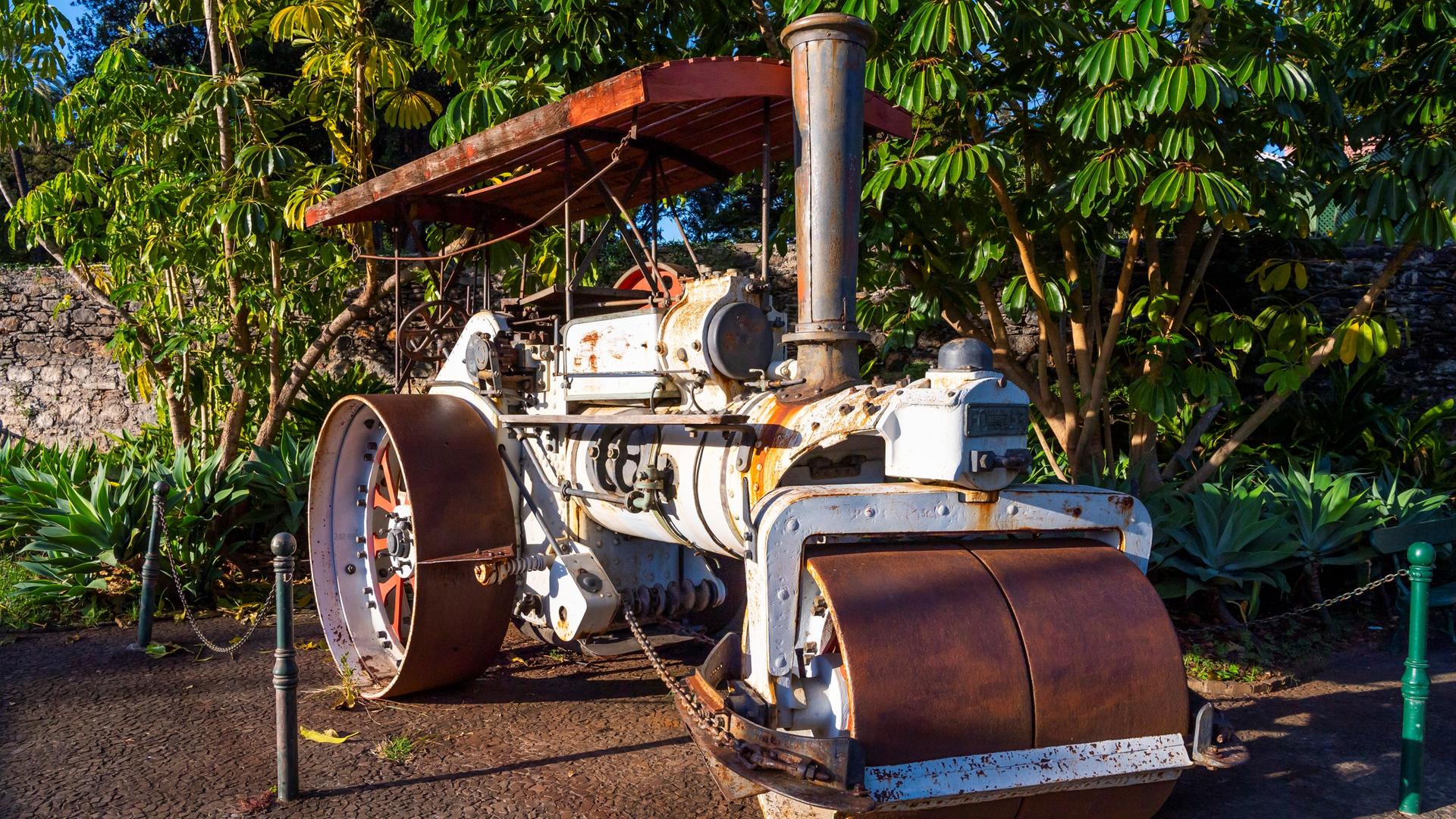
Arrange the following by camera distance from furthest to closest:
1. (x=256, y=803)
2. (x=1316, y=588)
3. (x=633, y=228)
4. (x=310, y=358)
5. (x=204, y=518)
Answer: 1. (x=310, y=358)
2. (x=204, y=518)
3. (x=1316, y=588)
4. (x=633, y=228)
5. (x=256, y=803)

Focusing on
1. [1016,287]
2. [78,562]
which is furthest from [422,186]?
[78,562]

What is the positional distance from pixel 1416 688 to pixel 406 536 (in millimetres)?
3588

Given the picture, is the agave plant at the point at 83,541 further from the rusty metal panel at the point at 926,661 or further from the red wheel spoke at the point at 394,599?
the rusty metal panel at the point at 926,661

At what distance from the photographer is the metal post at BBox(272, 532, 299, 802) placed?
3363 mm

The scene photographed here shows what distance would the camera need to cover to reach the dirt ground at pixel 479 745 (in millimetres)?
3336

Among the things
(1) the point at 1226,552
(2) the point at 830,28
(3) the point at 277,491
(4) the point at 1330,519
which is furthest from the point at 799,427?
(3) the point at 277,491

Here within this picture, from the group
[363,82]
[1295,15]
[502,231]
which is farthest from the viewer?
[363,82]

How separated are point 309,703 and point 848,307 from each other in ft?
8.98

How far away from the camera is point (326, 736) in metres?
3.94

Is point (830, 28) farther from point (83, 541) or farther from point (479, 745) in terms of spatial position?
point (83, 541)

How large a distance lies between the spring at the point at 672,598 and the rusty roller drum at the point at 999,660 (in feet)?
6.07

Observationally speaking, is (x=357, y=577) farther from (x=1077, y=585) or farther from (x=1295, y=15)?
(x=1295, y=15)

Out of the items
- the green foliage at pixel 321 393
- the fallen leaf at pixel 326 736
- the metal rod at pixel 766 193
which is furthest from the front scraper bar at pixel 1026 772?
the green foliage at pixel 321 393

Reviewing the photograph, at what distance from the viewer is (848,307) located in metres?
3.19
